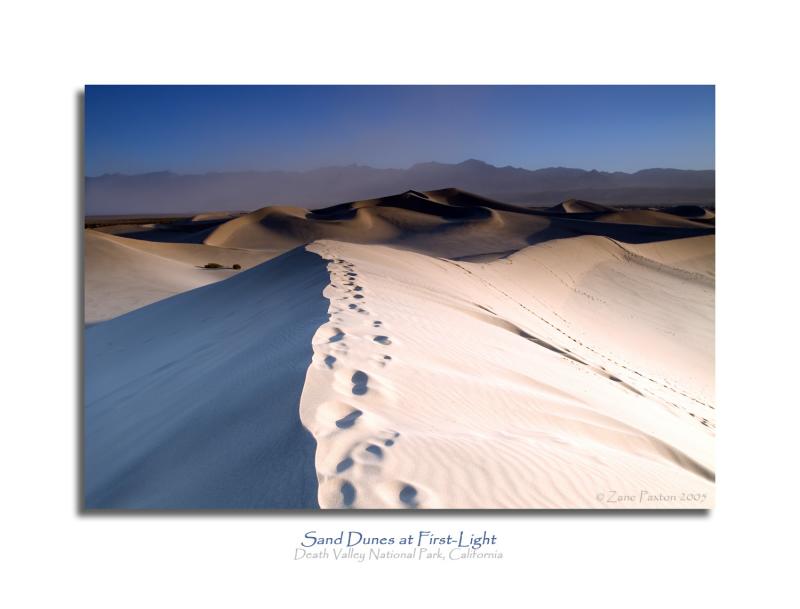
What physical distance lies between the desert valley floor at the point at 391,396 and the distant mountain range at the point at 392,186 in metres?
0.36

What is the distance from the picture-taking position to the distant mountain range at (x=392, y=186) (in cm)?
489

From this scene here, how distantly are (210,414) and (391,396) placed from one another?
1.01m

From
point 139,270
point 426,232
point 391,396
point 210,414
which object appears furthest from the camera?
point 426,232

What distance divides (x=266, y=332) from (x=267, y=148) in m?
1.50

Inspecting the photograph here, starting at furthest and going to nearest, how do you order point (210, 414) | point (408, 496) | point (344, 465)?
point (210, 414), point (408, 496), point (344, 465)

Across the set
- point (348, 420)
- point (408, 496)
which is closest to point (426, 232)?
point (348, 420)

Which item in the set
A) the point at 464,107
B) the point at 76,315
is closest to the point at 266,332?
the point at 76,315

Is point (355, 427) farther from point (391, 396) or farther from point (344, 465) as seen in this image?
point (391, 396)

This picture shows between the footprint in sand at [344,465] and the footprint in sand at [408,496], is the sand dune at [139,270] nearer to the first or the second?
the footprint in sand at [344,465]

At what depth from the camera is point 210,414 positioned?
11.5 feet

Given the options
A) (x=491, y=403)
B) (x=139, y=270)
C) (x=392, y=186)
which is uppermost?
(x=139, y=270)

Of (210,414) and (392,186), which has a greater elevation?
(392,186)

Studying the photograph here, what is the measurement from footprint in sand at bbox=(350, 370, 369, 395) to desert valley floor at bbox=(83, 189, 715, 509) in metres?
0.01
